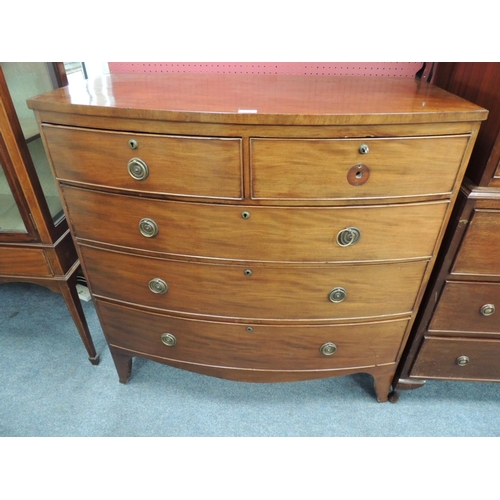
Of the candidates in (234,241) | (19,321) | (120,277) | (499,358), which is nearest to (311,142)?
(234,241)

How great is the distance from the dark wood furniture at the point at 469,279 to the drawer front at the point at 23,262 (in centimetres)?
147

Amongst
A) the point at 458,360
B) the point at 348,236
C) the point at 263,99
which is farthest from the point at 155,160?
the point at 458,360

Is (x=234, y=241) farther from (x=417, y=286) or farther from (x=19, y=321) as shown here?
(x=19, y=321)

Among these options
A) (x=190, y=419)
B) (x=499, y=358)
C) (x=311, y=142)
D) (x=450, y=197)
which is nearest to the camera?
(x=311, y=142)

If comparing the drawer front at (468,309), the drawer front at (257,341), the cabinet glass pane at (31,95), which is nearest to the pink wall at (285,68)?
the cabinet glass pane at (31,95)

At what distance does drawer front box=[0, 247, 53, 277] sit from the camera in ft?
4.79

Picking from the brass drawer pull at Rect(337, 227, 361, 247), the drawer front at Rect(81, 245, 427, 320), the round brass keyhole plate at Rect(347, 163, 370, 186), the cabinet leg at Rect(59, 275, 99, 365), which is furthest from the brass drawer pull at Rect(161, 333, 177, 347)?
the round brass keyhole plate at Rect(347, 163, 370, 186)

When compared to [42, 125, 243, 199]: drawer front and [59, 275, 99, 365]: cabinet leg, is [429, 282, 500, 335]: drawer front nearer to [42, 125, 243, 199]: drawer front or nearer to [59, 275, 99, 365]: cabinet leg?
[42, 125, 243, 199]: drawer front

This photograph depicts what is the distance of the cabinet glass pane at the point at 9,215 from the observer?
137 centimetres

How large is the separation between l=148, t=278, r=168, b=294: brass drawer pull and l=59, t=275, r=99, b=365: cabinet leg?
19.6 inches

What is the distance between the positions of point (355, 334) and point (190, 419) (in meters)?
0.77

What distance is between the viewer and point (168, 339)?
1.40m

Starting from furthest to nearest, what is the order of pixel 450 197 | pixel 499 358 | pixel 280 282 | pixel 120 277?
pixel 499 358, pixel 120 277, pixel 280 282, pixel 450 197

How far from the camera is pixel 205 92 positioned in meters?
1.10
